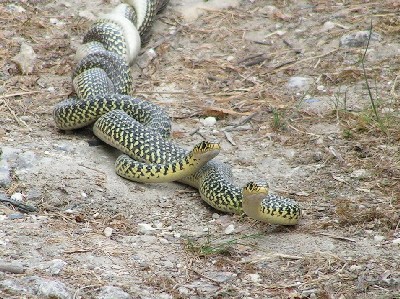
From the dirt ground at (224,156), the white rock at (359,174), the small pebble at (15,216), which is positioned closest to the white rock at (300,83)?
the dirt ground at (224,156)

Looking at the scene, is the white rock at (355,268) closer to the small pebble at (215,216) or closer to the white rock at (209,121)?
the small pebble at (215,216)

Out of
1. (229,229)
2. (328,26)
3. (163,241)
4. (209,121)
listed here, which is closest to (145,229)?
(163,241)

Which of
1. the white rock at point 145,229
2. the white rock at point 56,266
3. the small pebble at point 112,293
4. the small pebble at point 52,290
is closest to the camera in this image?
the small pebble at point 52,290

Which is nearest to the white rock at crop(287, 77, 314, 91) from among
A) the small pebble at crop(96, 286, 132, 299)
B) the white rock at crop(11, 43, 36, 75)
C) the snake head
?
the white rock at crop(11, 43, 36, 75)

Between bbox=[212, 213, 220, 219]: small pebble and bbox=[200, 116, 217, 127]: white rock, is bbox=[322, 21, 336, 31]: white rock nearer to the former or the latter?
bbox=[200, 116, 217, 127]: white rock

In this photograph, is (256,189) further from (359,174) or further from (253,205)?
(359,174)

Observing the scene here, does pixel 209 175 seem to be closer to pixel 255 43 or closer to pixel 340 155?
pixel 340 155
